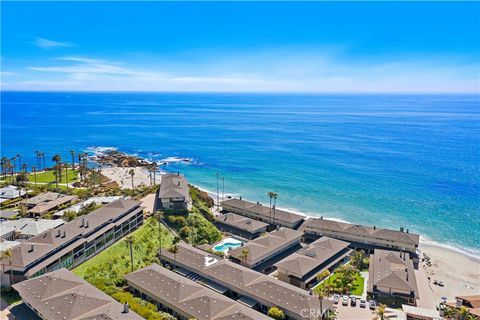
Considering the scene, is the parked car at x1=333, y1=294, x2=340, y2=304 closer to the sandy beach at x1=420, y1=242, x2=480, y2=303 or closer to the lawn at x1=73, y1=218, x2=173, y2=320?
the sandy beach at x1=420, y1=242, x2=480, y2=303

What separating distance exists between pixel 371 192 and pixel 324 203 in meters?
16.7

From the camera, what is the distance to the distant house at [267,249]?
50594 millimetres

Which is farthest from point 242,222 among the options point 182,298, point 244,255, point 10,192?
point 10,192

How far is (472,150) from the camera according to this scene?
145125mm

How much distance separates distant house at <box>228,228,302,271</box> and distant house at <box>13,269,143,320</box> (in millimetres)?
20686

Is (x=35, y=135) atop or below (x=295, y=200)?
atop

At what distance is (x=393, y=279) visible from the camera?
45.9 m

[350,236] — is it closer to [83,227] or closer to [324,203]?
[324,203]

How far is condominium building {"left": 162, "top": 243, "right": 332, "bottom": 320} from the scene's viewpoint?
37.8 m

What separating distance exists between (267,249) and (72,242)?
27755 millimetres

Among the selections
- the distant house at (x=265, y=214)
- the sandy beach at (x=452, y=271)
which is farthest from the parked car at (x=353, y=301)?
the distant house at (x=265, y=214)

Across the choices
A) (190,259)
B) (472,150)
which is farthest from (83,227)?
(472,150)

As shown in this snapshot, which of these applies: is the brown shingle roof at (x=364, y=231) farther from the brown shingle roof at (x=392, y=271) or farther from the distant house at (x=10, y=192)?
the distant house at (x=10, y=192)

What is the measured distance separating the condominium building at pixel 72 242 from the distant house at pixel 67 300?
404cm
